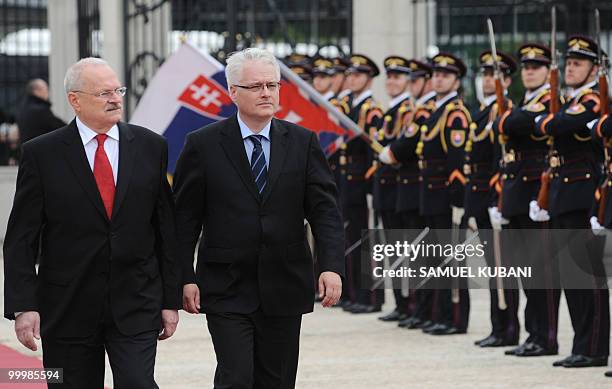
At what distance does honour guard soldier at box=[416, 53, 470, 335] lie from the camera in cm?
1007

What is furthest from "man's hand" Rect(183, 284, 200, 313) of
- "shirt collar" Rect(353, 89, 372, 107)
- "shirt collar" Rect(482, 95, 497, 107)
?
"shirt collar" Rect(353, 89, 372, 107)

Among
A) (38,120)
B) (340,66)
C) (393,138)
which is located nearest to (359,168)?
(393,138)

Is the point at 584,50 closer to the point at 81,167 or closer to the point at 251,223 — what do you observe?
the point at 251,223

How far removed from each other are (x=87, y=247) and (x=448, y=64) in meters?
5.50

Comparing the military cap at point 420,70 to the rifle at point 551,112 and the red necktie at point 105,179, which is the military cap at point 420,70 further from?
the red necktie at point 105,179

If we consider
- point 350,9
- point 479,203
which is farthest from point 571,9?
point 479,203

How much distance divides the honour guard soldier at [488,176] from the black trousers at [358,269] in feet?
6.81

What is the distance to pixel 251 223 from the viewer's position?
17.7 ft

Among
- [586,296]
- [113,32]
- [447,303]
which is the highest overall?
[113,32]

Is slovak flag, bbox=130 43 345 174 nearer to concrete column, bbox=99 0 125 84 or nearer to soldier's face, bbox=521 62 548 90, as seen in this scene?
soldier's face, bbox=521 62 548 90

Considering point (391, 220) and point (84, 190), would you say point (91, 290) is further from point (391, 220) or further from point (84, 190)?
point (391, 220)

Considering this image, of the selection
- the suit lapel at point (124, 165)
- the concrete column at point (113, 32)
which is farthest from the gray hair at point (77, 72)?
the concrete column at point (113, 32)

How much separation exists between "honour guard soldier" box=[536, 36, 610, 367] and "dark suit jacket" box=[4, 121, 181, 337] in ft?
12.6

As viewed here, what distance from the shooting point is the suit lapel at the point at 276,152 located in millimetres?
5410
